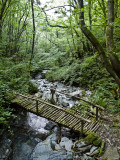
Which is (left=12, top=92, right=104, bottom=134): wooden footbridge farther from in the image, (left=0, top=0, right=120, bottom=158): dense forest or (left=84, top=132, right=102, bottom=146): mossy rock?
(left=0, top=0, right=120, bottom=158): dense forest

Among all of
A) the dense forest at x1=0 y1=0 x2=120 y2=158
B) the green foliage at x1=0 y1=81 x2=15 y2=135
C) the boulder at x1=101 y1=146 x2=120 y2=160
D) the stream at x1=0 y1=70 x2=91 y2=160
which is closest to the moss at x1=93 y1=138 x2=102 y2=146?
the boulder at x1=101 y1=146 x2=120 y2=160

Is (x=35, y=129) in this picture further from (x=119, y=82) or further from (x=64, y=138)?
(x=119, y=82)

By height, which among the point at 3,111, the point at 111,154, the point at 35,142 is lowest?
the point at 35,142

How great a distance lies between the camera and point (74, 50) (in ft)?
57.2

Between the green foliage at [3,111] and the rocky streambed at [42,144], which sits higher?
the green foliage at [3,111]

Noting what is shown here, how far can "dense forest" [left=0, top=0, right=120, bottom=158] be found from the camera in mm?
5733

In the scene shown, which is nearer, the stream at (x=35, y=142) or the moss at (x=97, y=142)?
the moss at (x=97, y=142)

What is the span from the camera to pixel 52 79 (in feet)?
53.2

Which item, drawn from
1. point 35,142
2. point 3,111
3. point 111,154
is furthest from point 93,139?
point 3,111

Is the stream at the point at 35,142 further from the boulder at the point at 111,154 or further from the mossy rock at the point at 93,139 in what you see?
the boulder at the point at 111,154

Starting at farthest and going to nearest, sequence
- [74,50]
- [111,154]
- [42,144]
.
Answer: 1. [74,50]
2. [42,144]
3. [111,154]

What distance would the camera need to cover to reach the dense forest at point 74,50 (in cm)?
573

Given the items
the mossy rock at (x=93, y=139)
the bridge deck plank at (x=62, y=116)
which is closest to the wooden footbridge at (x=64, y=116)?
the bridge deck plank at (x=62, y=116)

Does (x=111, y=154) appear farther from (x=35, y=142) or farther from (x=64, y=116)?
(x=35, y=142)
